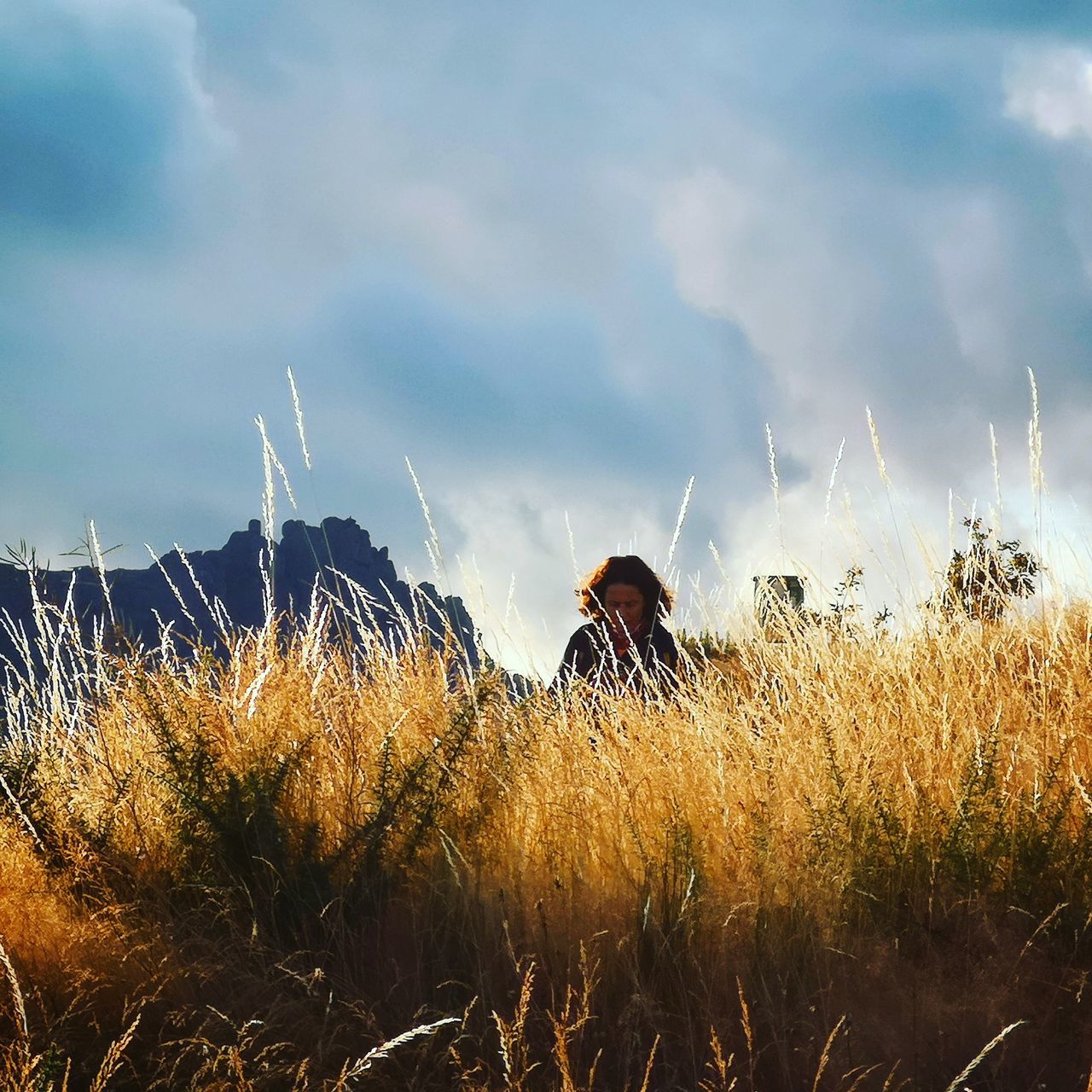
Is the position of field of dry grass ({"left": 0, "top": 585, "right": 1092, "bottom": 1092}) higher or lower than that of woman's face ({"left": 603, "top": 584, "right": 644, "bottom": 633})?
lower

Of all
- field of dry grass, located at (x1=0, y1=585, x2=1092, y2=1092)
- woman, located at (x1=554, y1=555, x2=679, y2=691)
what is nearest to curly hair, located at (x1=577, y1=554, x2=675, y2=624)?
woman, located at (x1=554, y1=555, x2=679, y2=691)

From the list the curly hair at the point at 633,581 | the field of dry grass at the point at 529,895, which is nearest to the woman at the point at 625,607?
the curly hair at the point at 633,581

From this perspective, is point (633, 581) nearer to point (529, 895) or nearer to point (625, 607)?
point (625, 607)

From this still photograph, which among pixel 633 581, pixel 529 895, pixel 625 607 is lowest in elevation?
pixel 529 895

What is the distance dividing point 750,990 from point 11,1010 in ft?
4.88

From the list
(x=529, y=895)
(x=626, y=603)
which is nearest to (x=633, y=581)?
(x=626, y=603)

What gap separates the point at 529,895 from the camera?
2.37 meters

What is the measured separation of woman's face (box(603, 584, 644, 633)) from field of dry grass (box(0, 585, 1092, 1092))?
237 cm

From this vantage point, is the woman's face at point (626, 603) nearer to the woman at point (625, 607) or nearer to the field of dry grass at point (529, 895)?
the woman at point (625, 607)

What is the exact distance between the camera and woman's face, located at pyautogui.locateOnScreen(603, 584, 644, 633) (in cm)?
565

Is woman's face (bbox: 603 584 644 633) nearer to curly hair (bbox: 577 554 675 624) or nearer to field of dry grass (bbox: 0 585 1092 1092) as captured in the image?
curly hair (bbox: 577 554 675 624)

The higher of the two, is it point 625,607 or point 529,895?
point 625,607

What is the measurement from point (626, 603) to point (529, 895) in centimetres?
336

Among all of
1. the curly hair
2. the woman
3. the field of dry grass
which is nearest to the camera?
the field of dry grass
